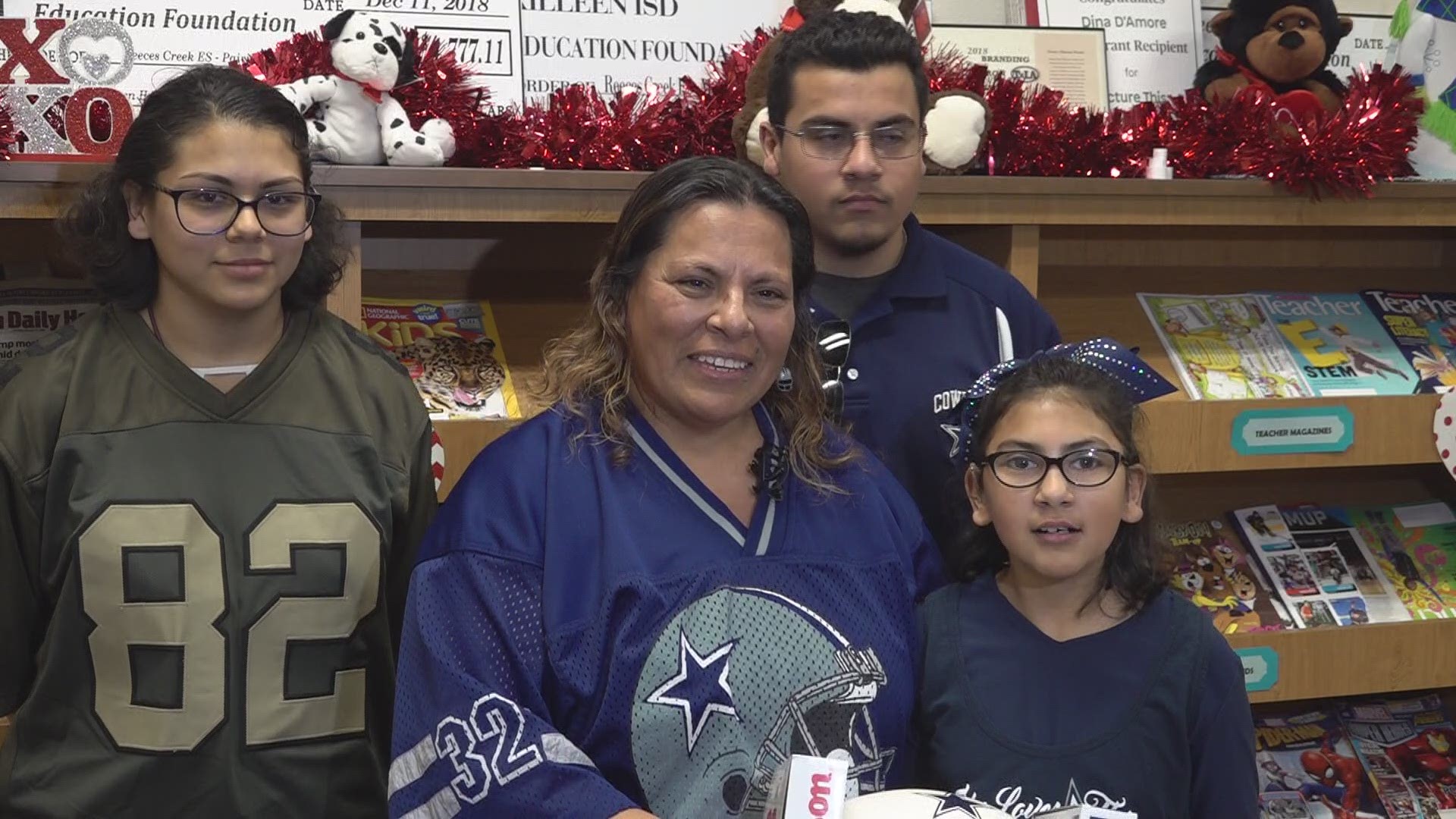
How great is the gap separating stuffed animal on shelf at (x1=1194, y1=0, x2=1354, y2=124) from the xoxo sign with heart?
6.59 feet

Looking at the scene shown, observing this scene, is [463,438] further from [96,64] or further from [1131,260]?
[1131,260]

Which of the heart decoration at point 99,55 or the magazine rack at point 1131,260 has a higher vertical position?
the heart decoration at point 99,55

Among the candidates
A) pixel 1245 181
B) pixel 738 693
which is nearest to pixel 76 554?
pixel 738 693

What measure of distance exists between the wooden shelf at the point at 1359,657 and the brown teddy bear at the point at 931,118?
1.04 m

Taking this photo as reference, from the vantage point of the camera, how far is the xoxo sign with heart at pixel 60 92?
223 centimetres

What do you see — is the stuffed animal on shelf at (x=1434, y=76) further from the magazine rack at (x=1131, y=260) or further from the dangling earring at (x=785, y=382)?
the dangling earring at (x=785, y=382)

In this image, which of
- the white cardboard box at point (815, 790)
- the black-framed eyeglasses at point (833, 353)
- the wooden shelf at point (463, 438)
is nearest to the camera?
the white cardboard box at point (815, 790)

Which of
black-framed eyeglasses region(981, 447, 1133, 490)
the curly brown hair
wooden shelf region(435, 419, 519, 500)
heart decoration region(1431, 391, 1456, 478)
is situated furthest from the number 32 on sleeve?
heart decoration region(1431, 391, 1456, 478)

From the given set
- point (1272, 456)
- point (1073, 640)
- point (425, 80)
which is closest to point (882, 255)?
point (1073, 640)

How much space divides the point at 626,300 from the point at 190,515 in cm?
61

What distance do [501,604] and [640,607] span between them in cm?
15

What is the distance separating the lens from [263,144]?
72.0 inches

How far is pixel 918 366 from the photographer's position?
2.13 meters

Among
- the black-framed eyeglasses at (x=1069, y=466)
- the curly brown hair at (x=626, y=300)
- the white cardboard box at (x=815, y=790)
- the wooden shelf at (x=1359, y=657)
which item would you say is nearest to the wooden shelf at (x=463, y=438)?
the curly brown hair at (x=626, y=300)
